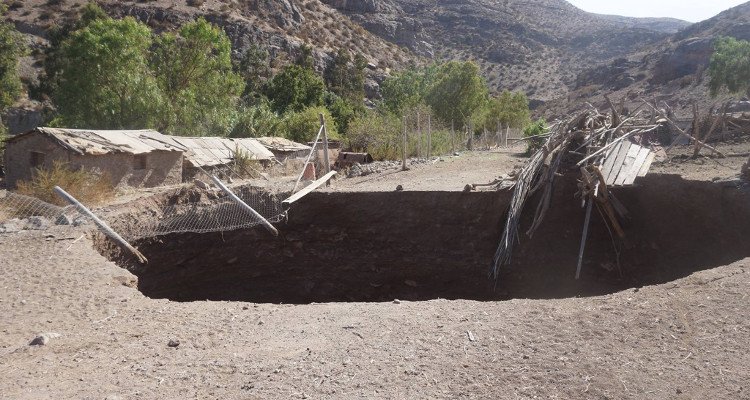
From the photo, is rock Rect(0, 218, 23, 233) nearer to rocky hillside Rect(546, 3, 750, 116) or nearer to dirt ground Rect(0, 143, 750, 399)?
dirt ground Rect(0, 143, 750, 399)

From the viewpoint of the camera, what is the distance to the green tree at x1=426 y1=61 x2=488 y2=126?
113 feet

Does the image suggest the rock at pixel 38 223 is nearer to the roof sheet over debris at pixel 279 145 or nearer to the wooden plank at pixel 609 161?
the wooden plank at pixel 609 161

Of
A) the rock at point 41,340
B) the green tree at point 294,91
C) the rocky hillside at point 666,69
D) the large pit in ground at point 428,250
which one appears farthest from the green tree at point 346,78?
the rock at point 41,340

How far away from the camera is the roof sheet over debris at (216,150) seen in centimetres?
1758

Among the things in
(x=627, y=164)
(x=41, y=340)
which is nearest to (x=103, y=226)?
(x=41, y=340)

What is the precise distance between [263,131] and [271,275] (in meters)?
15.8

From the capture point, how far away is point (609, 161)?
917 centimetres

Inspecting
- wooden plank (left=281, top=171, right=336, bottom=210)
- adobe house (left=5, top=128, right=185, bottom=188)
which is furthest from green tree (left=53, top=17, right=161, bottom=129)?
wooden plank (left=281, top=171, right=336, bottom=210)

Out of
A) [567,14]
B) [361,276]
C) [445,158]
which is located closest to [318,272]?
[361,276]

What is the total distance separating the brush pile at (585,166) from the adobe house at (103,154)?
967 cm

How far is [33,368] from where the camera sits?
14.6ft

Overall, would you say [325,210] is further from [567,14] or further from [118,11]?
[567,14]

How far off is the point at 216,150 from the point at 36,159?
5296mm

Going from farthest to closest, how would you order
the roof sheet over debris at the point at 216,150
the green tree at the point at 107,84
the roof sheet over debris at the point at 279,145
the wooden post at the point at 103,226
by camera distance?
the green tree at the point at 107,84 → the roof sheet over debris at the point at 279,145 → the roof sheet over debris at the point at 216,150 → the wooden post at the point at 103,226
